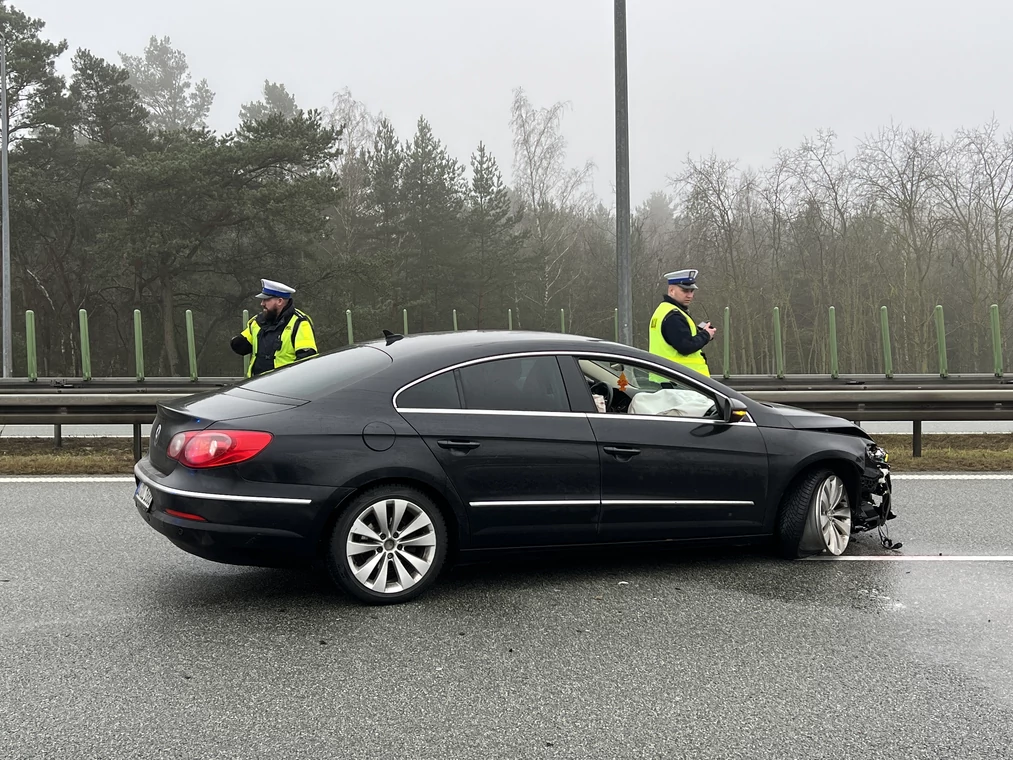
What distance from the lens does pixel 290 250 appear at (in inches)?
1454

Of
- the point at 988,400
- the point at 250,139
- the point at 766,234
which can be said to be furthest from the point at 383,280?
the point at 988,400

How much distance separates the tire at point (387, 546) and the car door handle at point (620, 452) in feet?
3.38

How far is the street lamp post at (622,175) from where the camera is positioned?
13109mm

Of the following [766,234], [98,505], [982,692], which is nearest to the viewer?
[982,692]

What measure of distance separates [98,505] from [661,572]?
4.64 metres

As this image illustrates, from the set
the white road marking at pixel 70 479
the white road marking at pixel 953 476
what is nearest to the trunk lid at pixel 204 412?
the white road marking at pixel 70 479

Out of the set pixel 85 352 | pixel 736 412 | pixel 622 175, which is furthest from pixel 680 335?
pixel 85 352

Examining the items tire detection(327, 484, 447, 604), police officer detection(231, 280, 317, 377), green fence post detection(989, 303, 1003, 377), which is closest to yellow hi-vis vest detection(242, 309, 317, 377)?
police officer detection(231, 280, 317, 377)

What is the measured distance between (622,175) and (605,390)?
27.3 feet

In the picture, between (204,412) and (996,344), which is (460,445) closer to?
(204,412)

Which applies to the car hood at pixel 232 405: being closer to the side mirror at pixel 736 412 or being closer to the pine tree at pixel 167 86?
the side mirror at pixel 736 412

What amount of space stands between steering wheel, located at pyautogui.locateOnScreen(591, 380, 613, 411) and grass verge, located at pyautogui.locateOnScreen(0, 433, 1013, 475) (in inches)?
211

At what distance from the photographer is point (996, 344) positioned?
2100 cm

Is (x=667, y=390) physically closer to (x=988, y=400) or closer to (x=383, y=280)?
(x=988, y=400)
